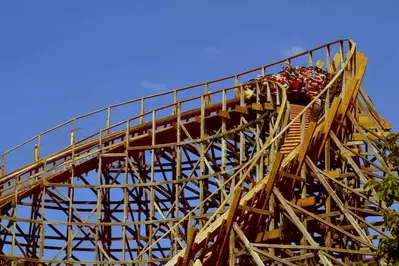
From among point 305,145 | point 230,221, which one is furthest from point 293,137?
point 230,221

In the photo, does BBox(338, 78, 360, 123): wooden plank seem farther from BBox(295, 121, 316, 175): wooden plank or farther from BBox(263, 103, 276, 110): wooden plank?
BBox(263, 103, 276, 110): wooden plank

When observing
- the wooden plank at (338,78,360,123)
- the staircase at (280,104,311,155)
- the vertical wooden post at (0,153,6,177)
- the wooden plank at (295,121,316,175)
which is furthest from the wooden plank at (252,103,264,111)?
the vertical wooden post at (0,153,6,177)

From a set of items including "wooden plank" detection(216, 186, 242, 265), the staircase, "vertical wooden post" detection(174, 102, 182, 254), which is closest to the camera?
"wooden plank" detection(216, 186, 242, 265)

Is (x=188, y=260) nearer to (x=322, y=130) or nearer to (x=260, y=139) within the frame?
(x=322, y=130)

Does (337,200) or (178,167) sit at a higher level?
(178,167)

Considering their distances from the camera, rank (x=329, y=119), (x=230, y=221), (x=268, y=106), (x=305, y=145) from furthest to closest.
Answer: (x=268, y=106)
(x=329, y=119)
(x=305, y=145)
(x=230, y=221)

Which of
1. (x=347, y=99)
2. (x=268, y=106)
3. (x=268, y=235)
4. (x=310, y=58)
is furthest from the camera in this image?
(x=310, y=58)

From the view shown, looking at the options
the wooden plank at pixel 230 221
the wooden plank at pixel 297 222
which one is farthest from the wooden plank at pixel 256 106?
the wooden plank at pixel 230 221

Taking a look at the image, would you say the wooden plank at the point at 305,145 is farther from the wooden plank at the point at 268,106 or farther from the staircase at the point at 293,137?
the wooden plank at the point at 268,106

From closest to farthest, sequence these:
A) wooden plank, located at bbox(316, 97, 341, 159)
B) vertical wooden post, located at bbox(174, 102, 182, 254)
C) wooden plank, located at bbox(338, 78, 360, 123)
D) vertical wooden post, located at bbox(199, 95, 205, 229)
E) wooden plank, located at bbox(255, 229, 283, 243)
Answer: wooden plank, located at bbox(255, 229, 283, 243) → wooden plank, located at bbox(316, 97, 341, 159) → wooden plank, located at bbox(338, 78, 360, 123) → vertical wooden post, located at bbox(174, 102, 182, 254) → vertical wooden post, located at bbox(199, 95, 205, 229)

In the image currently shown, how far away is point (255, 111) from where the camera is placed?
32.2 metres

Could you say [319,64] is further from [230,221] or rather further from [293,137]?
[230,221]

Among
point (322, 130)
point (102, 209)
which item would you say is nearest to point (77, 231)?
point (102, 209)

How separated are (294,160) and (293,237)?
1896 mm
